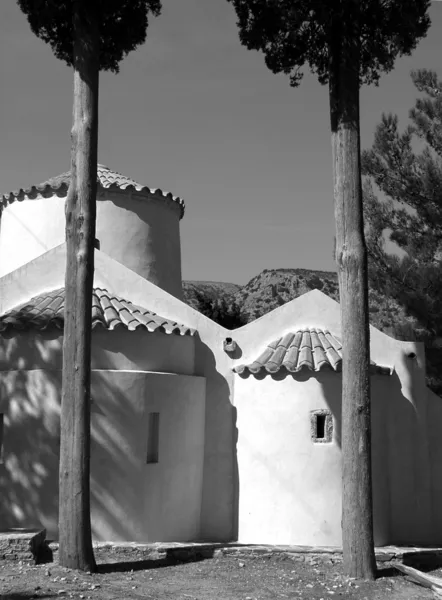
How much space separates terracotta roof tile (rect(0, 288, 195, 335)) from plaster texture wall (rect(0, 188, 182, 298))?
3198 millimetres

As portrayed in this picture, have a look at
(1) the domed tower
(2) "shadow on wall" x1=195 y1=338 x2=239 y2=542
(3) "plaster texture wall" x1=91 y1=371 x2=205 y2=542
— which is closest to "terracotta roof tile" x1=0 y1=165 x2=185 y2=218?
(1) the domed tower

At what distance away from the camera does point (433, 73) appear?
15992mm

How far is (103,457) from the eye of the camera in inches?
397

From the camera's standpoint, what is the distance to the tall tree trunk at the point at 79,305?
26.0 feet

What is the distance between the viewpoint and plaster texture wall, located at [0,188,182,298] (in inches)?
594

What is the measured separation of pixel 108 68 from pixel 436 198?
8.72m

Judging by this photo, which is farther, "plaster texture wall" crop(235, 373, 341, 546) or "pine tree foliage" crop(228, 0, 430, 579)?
"plaster texture wall" crop(235, 373, 341, 546)

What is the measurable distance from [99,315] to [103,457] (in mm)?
2176

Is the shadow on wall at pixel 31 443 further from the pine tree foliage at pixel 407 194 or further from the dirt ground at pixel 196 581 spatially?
the pine tree foliage at pixel 407 194

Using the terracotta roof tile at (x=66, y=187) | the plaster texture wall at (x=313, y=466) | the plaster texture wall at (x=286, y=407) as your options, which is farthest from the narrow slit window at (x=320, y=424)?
the terracotta roof tile at (x=66, y=187)

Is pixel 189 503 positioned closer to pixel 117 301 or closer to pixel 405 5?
pixel 117 301

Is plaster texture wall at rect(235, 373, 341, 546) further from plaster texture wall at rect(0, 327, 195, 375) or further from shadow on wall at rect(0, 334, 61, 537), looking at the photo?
shadow on wall at rect(0, 334, 61, 537)

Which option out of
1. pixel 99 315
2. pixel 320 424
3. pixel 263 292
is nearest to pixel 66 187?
pixel 99 315

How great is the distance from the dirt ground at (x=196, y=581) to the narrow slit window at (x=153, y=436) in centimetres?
206
